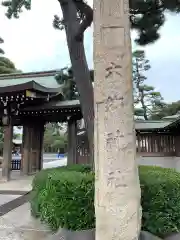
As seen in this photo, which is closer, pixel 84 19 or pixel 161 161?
pixel 84 19

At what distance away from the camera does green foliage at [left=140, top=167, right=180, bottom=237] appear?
3053mm

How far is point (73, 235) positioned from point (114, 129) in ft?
4.98

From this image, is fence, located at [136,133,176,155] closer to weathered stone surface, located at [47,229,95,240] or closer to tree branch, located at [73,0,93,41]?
tree branch, located at [73,0,93,41]

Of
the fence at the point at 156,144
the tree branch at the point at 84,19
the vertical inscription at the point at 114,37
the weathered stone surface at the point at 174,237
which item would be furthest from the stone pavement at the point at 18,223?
the fence at the point at 156,144

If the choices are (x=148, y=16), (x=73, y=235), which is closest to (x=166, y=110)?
(x=148, y=16)

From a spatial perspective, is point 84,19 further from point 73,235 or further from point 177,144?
point 177,144

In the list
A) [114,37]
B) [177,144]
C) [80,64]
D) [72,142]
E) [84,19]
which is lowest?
[177,144]

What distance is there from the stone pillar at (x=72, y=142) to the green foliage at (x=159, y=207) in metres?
7.91

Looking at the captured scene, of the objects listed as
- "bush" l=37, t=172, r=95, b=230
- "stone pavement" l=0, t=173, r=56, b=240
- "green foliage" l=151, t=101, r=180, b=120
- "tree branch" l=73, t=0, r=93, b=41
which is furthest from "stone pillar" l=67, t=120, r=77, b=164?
"green foliage" l=151, t=101, r=180, b=120

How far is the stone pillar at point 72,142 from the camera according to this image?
1091 centimetres

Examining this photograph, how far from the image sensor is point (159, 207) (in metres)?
3.08

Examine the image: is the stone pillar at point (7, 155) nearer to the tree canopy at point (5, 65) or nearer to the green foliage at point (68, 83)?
the green foliage at point (68, 83)

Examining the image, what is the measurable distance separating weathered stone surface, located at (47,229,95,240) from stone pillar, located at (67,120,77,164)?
298 inches

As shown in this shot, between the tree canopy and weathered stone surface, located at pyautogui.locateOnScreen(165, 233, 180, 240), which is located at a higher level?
the tree canopy
